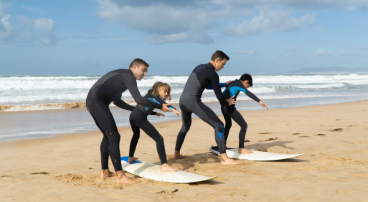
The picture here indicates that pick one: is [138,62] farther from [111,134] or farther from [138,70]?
[111,134]

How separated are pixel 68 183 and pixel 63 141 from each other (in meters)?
3.87

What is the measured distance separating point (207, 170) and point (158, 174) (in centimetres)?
97

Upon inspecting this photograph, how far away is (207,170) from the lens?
513 cm

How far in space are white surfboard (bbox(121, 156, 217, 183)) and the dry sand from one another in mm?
98

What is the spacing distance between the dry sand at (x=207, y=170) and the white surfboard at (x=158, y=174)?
98 millimetres

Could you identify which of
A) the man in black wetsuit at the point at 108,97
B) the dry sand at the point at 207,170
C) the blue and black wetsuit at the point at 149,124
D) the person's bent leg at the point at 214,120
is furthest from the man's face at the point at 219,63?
the dry sand at the point at 207,170

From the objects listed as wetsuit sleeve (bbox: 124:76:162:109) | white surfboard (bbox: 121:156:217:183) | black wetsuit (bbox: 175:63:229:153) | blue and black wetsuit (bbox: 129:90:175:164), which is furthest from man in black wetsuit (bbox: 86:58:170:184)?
black wetsuit (bbox: 175:63:229:153)

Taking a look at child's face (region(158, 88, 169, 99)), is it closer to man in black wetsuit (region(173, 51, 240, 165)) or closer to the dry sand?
man in black wetsuit (region(173, 51, 240, 165))

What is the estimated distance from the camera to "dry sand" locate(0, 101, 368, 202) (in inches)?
151

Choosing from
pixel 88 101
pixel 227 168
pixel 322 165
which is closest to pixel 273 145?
pixel 322 165

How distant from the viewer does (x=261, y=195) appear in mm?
3814

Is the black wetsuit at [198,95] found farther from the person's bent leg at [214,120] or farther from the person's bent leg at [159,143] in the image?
the person's bent leg at [159,143]

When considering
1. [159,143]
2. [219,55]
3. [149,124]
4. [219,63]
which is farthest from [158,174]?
[219,55]

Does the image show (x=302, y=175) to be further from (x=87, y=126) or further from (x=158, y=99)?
(x=87, y=126)
